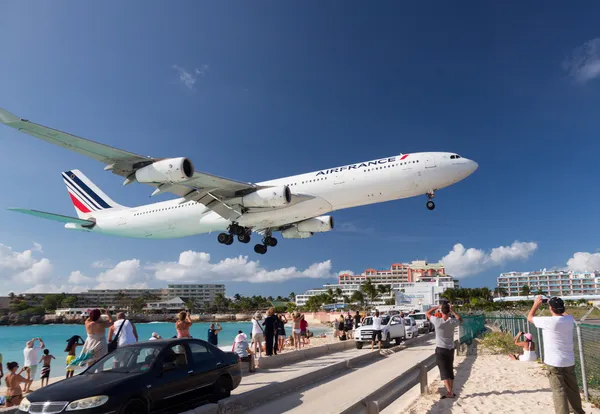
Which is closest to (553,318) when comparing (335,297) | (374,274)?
(335,297)

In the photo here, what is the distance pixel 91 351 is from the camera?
9.09 m

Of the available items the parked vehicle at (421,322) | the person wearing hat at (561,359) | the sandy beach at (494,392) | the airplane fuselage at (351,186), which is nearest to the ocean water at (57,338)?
the airplane fuselage at (351,186)

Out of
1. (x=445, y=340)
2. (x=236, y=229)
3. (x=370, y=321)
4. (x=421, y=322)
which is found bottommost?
(x=421, y=322)

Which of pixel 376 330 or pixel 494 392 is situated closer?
pixel 494 392

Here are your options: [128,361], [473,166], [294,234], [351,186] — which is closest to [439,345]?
[128,361]

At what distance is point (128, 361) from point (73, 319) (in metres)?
161

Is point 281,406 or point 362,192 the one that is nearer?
point 281,406

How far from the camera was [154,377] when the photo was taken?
21.7 feet

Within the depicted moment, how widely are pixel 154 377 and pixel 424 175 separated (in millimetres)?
19701

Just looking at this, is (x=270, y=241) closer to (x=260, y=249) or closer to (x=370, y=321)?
(x=260, y=249)

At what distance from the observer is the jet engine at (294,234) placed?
1229 inches

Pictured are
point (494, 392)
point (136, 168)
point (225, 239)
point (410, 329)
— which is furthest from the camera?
point (225, 239)

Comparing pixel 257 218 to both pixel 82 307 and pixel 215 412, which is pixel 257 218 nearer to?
pixel 215 412

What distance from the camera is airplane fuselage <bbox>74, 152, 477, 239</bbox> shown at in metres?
23.5
